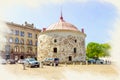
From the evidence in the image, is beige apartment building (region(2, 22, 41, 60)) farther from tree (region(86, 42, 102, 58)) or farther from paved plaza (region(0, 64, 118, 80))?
paved plaza (region(0, 64, 118, 80))

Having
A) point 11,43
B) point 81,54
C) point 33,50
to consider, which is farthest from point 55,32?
point 33,50

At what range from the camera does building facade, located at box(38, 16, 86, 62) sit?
174 feet

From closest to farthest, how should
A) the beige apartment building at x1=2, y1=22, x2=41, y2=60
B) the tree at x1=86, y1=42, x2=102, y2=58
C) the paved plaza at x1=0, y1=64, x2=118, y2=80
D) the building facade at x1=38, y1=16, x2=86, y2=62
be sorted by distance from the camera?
the paved plaza at x1=0, y1=64, x2=118, y2=80
the building facade at x1=38, y1=16, x2=86, y2=62
the beige apartment building at x1=2, y1=22, x2=41, y2=60
the tree at x1=86, y1=42, x2=102, y2=58

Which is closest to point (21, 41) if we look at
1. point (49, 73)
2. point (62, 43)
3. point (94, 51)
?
point (62, 43)

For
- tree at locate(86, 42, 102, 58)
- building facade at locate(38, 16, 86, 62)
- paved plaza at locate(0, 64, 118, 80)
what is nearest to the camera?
paved plaza at locate(0, 64, 118, 80)

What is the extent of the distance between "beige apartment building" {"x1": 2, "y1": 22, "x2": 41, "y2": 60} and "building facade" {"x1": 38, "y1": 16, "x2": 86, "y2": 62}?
2193cm

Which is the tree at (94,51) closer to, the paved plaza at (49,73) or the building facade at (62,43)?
the building facade at (62,43)

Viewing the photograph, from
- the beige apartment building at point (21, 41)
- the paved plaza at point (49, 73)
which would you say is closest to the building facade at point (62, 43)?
the beige apartment building at point (21, 41)

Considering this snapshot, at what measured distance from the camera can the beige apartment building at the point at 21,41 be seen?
75000 millimetres

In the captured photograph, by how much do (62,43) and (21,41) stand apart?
30.8 m

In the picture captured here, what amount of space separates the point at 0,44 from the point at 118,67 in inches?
191

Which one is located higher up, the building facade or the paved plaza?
the building facade

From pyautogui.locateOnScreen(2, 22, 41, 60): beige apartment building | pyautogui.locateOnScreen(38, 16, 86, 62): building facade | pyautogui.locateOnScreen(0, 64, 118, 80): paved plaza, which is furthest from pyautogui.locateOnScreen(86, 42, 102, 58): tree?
pyautogui.locateOnScreen(0, 64, 118, 80): paved plaza

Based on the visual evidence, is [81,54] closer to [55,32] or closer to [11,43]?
[55,32]
